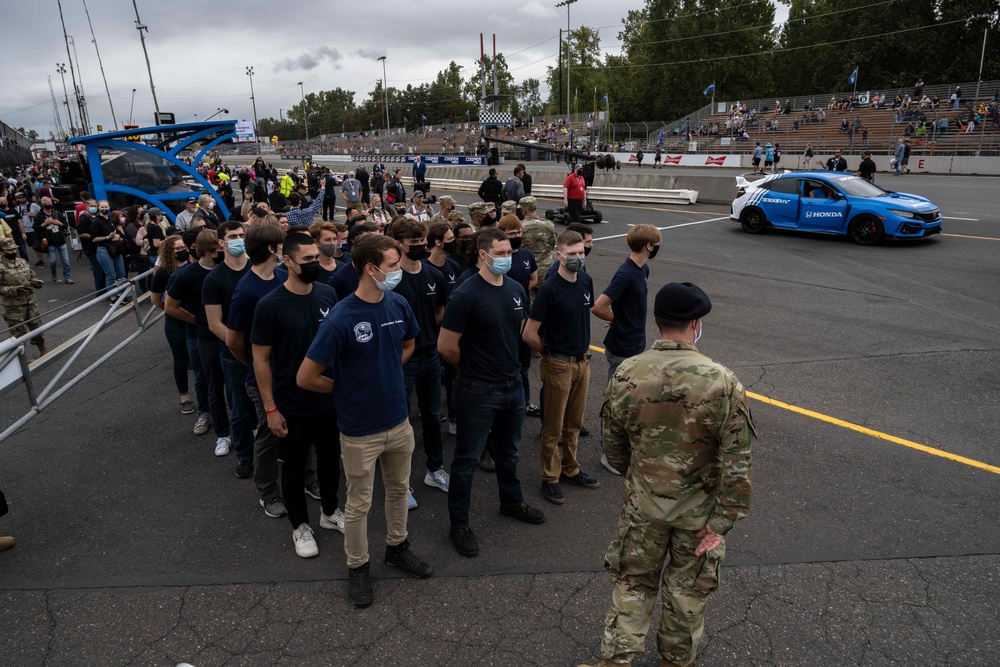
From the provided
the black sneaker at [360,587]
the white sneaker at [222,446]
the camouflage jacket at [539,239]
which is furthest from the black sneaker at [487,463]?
the camouflage jacket at [539,239]

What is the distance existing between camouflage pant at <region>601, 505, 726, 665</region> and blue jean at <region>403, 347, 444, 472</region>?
84.5 inches

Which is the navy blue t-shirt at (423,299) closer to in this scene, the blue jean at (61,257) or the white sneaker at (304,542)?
the white sneaker at (304,542)

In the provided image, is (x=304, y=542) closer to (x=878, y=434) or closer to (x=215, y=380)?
(x=215, y=380)

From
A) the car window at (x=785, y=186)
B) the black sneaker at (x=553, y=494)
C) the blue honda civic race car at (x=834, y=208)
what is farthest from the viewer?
the car window at (x=785, y=186)

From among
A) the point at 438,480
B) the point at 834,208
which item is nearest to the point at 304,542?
the point at 438,480

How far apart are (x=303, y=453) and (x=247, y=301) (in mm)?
1074

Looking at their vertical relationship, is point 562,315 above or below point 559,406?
above

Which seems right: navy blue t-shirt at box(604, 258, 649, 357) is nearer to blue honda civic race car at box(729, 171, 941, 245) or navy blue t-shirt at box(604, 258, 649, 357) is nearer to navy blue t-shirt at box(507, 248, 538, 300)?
navy blue t-shirt at box(507, 248, 538, 300)

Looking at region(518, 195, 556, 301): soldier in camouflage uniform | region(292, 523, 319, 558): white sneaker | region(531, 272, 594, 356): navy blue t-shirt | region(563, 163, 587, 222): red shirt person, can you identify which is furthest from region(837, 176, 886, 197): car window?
region(292, 523, 319, 558): white sneaker

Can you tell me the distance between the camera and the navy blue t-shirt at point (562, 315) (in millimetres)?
4270

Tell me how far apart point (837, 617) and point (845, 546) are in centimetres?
72

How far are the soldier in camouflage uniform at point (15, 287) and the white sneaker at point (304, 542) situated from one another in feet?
19.7

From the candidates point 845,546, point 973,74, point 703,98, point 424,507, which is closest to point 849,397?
point 845,546

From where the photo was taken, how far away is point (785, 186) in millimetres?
14883
